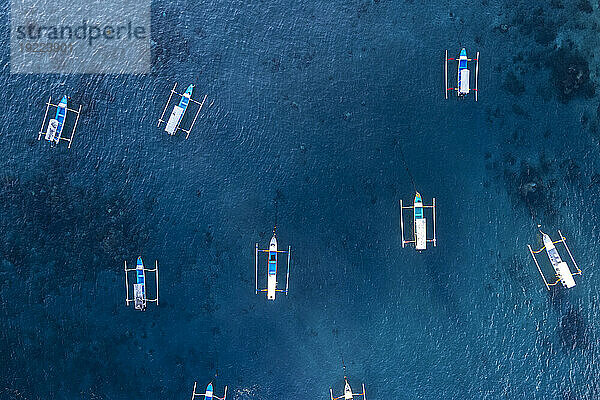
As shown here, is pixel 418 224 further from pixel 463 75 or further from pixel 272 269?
pixel 463 75

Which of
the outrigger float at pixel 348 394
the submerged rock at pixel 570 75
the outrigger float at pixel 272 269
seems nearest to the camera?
the outrigger float at pixel 272 269

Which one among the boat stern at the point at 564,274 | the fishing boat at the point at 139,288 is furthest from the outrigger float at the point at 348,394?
the boat stern at the point at 564,274

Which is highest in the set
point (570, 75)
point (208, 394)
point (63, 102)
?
point (570, 75)

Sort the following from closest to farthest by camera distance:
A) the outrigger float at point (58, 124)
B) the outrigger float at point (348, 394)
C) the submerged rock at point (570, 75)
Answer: the outrigger float at point (58, 124)
the outrigger float at point (348, 394)
the submerged rock at point (570, 75)

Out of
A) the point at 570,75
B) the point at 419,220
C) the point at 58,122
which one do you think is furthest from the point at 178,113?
the point at 570,75

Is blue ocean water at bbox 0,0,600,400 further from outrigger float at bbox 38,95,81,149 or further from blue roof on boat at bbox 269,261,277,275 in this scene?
blue roof on boat at bbox 269,261,277,275

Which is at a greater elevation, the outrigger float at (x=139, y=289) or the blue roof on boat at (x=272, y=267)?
the blue roof on boat at (x=272, y=267)

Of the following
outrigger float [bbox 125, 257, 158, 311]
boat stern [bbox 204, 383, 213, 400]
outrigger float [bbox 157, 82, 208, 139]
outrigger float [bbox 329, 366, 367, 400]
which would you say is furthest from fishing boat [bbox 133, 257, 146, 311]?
outrigger float [bbox 329, 366, 367, 400]

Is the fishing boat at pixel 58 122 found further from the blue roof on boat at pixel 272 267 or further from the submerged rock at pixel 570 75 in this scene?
the submerged rock at pixel 570 75
